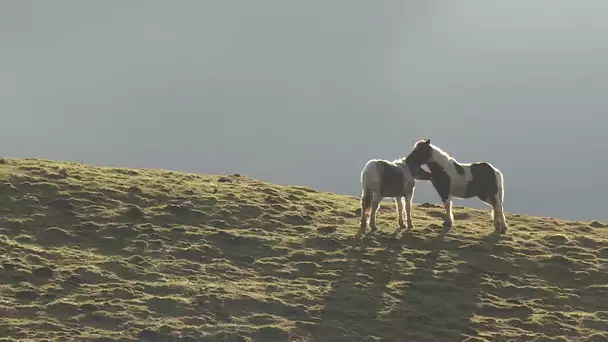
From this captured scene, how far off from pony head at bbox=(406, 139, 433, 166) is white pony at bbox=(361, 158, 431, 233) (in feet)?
2.52

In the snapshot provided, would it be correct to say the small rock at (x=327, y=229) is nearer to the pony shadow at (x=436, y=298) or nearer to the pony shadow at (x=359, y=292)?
the pony shadow at (x=359, y=292)

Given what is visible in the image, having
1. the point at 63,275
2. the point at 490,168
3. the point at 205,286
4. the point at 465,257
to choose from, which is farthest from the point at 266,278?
the point at 490,168

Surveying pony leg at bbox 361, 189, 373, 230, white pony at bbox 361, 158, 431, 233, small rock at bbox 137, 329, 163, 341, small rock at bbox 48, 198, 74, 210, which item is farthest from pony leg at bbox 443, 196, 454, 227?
small rock at bbox 137, 329, 163, 341

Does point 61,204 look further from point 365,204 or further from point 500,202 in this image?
point 500,202

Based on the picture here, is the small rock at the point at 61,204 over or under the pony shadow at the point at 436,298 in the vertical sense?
over

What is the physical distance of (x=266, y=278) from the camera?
22.5m

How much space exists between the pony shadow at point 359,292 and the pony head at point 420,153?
3800mm

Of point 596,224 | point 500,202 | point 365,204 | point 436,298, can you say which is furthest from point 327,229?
point 596,224

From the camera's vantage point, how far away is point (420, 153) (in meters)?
29.3

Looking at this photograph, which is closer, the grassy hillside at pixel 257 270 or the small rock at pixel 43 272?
the grassy hillside at pixel 257 270

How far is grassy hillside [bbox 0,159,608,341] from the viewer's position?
19.1 meters


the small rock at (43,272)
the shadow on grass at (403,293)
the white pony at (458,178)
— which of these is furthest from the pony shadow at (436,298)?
the small rock at (43,272)

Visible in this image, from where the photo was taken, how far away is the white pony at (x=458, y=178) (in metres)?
29.1

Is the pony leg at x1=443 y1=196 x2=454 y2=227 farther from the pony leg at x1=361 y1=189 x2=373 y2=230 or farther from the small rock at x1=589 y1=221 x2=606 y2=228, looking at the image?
the small rock at x1=589 y1=221 x2=606 y2=228
